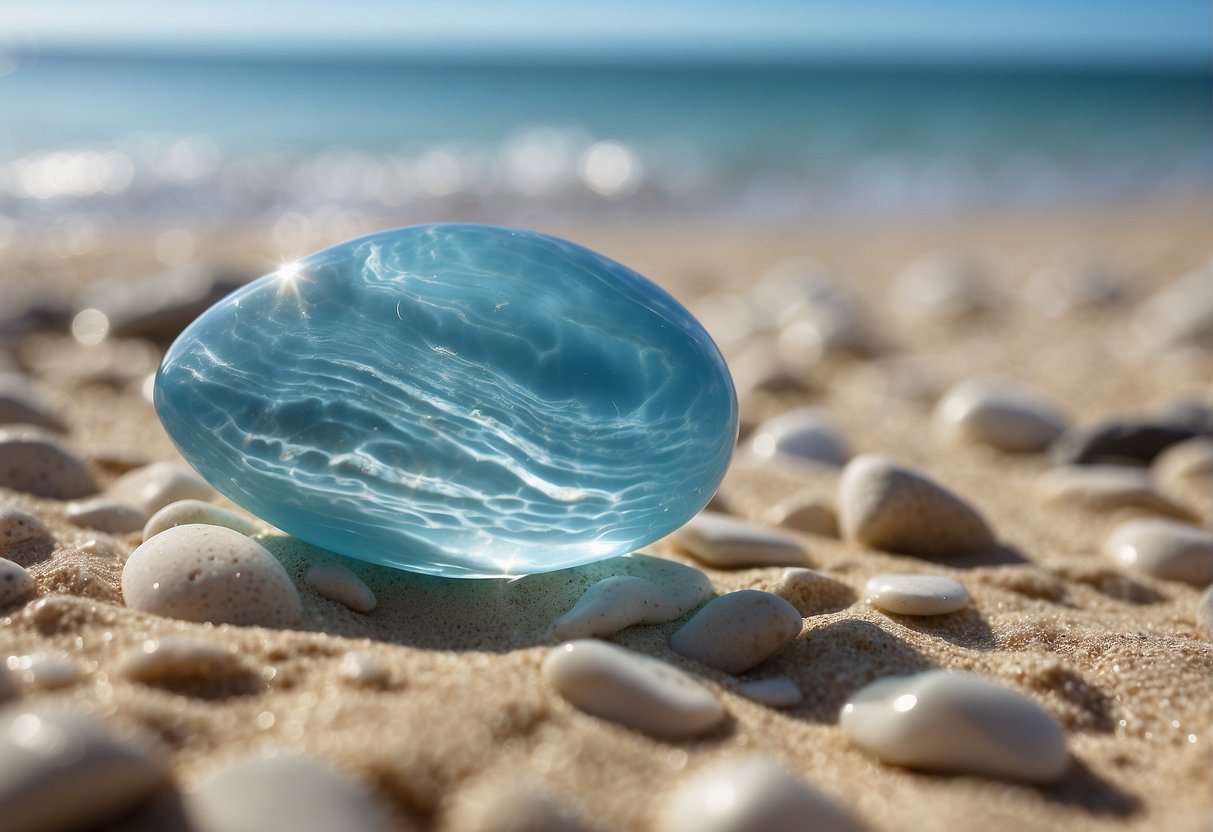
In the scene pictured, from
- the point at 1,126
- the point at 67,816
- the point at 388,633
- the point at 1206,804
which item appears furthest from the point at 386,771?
the point at 1,126

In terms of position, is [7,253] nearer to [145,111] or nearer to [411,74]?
[145,111]

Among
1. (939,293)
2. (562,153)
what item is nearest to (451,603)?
(939,293)

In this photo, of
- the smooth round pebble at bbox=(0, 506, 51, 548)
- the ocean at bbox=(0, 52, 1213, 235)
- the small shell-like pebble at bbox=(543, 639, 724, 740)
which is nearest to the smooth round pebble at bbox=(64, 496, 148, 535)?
the smooth round pebble at bbox=(0, 506, 51, 548)

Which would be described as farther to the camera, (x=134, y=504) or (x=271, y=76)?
(x=271, y=76)

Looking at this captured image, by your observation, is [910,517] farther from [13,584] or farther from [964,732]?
[13,584]

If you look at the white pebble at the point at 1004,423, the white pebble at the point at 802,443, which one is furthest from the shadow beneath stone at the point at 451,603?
the white pebble at the point at 1004,423

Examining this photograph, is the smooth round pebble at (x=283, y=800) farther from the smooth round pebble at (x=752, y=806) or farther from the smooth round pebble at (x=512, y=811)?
the smooth round pebble at (x=752, y=806)

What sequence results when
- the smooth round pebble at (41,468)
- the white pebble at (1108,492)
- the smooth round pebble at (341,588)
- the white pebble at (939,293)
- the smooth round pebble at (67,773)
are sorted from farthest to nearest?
the white pebble at (939,293)
the white pebble at (1108,492)
the smooth round pebble at (41,468)
the smooth round pebble at (341,588)
the smooth round pebble at (67,773)
